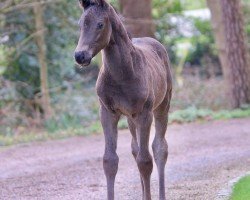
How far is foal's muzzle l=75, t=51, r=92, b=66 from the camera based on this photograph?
657 cm

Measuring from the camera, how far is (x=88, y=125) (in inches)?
755

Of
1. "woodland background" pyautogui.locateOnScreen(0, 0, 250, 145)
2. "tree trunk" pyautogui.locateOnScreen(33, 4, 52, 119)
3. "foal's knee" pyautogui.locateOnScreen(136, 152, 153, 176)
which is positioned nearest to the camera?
"foal's knee" pyautogui.locateOnScreen(136, 152, 153, 176)

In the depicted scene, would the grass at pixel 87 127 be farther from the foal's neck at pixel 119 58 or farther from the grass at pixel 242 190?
the foal's neck at pixel 119 58

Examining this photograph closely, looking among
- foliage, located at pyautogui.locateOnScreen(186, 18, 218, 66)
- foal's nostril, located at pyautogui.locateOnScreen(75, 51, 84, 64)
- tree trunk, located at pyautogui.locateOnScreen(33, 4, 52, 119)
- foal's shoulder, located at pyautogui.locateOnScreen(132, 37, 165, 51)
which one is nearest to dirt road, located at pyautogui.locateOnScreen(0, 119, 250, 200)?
foal's shoulder, located at pyautogui.locateOnScreen(132, 37, 165, 51)

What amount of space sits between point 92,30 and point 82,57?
34 centimetres

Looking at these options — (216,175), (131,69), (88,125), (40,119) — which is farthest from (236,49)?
(131,69)

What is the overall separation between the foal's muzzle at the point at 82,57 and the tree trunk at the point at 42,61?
43.5ft

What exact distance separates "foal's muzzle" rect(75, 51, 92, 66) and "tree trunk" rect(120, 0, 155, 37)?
524 inches

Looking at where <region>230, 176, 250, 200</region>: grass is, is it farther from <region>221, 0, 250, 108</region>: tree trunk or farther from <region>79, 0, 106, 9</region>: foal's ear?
<region>221, 0, 250, 108</region>: tree trunk

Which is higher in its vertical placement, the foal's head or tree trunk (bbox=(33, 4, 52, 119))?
the foal's head

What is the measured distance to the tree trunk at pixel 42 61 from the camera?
19.9 meters

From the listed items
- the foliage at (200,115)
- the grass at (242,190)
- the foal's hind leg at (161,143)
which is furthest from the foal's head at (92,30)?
the foliage at (200,115)

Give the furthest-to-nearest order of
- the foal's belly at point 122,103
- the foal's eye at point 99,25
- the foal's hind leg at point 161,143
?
the foal's hind leg at point 161,143, the foal's belly at point 122,103, the foal's eye at point 99,25

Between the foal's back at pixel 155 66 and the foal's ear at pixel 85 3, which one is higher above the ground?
the foal's ear at pixel 85 3
